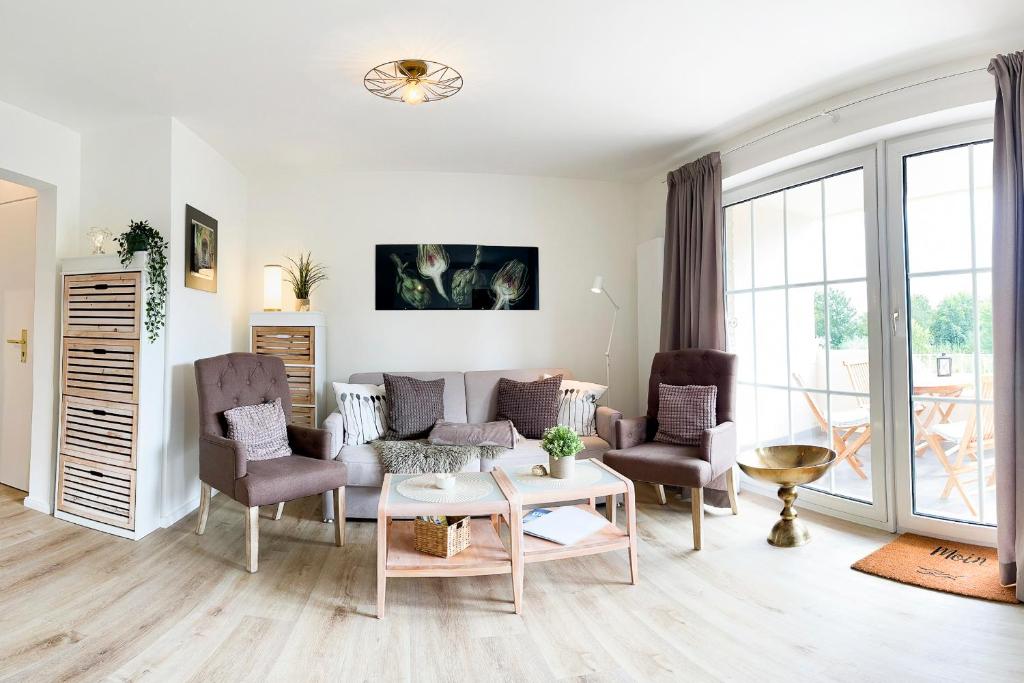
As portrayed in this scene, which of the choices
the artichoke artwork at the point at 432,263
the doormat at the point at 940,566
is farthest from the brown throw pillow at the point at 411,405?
the doormat at the point at 940,566

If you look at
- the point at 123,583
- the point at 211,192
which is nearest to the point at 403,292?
the point at 211,192

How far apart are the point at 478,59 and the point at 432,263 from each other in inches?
77.3

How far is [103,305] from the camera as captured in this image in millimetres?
3207

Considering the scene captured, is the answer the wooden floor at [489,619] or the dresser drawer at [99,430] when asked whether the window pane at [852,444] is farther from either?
the dresser drawer at [99,430]

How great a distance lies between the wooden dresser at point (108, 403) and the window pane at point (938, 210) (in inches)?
174

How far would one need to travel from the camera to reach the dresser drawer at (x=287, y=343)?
12.9ft

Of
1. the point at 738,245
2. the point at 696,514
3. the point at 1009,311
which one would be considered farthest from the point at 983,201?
the point at 696,514

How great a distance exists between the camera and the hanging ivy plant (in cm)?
308

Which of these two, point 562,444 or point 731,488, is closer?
point 562,444

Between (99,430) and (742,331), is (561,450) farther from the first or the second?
(99,430)

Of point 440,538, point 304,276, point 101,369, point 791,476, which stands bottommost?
point 440,538

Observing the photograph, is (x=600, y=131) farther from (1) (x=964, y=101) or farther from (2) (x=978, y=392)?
(2) (x=978, y=392)

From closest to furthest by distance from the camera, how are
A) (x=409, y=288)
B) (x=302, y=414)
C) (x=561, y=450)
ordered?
(x=561, y=450) < (x=302, y=414) < (x=409, y=288)

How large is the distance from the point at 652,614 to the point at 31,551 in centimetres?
323
